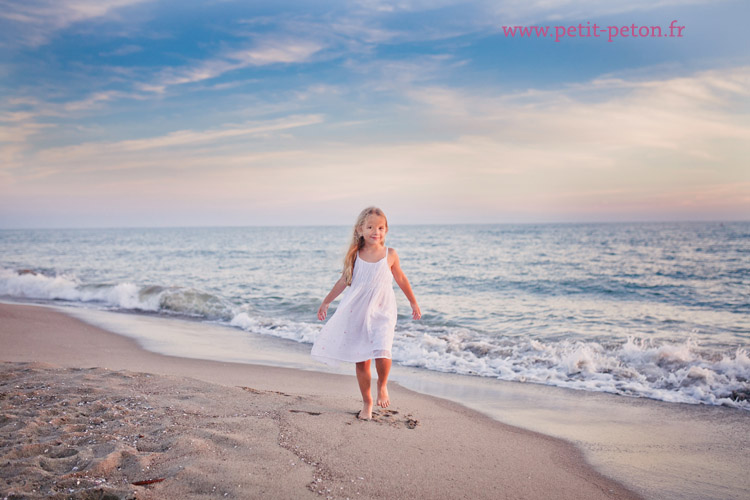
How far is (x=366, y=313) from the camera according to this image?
434 cm

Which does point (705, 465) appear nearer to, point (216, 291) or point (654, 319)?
point (654, 319)

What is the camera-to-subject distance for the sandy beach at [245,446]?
272 centimetres

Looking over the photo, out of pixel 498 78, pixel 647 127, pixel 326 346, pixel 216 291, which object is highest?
pixel 498 78

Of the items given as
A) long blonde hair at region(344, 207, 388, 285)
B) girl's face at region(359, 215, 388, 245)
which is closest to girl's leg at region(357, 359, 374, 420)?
long blonde hair at region(344, 207, 388, 285)

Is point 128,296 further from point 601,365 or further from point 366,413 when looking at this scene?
point 601,365

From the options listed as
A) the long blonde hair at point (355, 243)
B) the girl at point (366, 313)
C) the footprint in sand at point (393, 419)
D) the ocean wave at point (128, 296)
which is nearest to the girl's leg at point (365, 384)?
the girl at point (366, 313)

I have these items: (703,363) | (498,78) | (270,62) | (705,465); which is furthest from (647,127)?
(705,465)

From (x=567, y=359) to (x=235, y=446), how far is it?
541 centimetres

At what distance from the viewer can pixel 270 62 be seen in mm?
15609

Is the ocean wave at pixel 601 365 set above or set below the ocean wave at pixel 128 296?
above

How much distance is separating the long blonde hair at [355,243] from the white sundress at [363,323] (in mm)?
156

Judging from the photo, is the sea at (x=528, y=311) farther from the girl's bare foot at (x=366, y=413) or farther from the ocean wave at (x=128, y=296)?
the girl's bare foot at (x=366, y=413)

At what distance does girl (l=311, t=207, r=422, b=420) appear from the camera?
430cm

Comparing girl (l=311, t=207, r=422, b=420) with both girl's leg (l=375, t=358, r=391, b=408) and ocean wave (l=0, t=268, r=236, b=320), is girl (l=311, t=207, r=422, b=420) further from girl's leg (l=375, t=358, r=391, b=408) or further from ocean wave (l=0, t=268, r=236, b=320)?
ocean wave (l=0, t=268, r=236, b=320)
